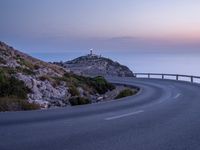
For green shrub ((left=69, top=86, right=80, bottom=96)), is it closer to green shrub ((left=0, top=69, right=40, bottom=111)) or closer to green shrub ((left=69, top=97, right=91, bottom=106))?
green shrub ((left=69, top=97, right=91, bottom=106))

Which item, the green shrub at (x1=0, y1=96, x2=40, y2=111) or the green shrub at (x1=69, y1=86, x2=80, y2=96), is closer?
the green shrub at (x1=0, y1=96, x2=40, y2=111)

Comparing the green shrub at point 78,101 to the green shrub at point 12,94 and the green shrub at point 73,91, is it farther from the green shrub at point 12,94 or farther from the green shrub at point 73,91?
the green shrub at point 73,91

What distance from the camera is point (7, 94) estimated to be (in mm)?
23484

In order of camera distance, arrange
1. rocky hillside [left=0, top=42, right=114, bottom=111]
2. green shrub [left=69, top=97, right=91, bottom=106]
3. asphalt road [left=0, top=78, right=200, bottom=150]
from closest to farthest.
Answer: asphalt road [left=0, top=78, right=200, bottom=150] → rocky hillside [left=0, top=42, right=114, bottom=111] → green shrub [left=69, top=97, right=91, bottom=106]

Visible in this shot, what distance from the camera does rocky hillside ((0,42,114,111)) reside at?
21.2m

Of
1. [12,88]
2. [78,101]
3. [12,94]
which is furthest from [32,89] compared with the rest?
[78,101]

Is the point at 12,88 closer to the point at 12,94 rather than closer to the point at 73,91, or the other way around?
the point at 12,94

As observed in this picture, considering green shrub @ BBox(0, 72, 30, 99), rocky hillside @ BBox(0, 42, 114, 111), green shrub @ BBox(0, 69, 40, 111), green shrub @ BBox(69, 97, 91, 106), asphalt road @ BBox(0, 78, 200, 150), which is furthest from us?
green shrub @ BBox(69, 97, 91, 106)

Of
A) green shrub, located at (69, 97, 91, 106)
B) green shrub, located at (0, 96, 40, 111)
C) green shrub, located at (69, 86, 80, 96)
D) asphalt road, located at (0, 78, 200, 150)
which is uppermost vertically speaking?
green shrub, located at (69, 86, 80, 96)

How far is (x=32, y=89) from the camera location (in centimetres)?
2744

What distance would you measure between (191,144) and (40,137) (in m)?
4.09

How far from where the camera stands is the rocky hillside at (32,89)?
21.2 metres

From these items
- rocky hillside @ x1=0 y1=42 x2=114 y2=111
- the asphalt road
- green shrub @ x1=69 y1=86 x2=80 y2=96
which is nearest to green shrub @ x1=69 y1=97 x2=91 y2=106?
rocky hillside @ x1=0 y1=42 x2=114 y2=111

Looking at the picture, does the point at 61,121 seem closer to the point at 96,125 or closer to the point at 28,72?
the point at 96,125
